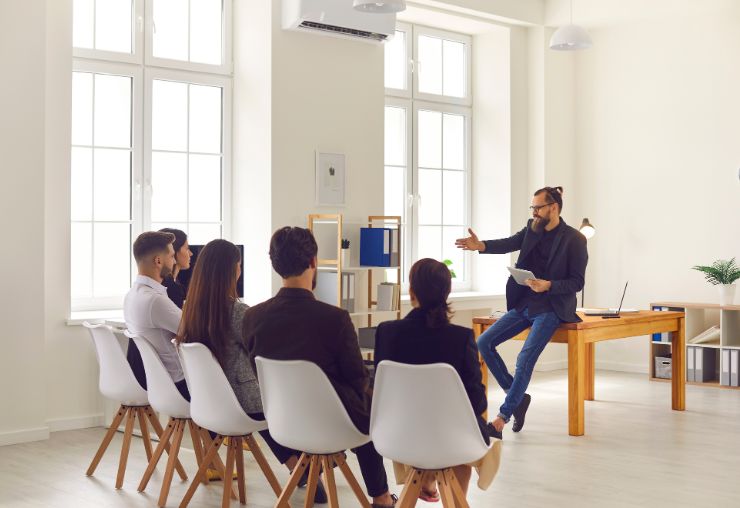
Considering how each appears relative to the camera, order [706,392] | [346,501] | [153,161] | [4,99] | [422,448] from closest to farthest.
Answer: [422,448] → [346,501] → [4,99] → [153,161] → [706,392]

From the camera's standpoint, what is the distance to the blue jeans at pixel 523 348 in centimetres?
546

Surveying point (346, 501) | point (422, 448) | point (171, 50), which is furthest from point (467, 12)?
point (422, 448)

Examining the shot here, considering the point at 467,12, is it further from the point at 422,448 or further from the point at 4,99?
the point at 422,448

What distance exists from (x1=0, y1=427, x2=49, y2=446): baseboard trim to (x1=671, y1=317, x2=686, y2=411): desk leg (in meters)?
4.25

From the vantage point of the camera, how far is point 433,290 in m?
3.34

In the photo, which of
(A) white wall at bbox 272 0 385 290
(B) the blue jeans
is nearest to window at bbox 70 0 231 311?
(A) white wall at bbox 272 0 385 290

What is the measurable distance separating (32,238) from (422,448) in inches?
133

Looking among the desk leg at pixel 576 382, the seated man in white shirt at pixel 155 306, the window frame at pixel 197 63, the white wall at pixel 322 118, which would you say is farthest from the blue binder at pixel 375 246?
the seated man in white shirt at pixel 155 306

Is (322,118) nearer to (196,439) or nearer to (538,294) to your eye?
(538,294)

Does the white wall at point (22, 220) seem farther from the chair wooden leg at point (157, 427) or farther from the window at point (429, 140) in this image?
the window at point (429, 140)

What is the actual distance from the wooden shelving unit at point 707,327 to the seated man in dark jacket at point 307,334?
15.7ft

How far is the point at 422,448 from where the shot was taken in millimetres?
3145

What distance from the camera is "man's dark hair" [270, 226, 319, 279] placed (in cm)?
362

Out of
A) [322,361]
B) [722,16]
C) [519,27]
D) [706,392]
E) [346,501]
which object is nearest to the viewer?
[322,361]
